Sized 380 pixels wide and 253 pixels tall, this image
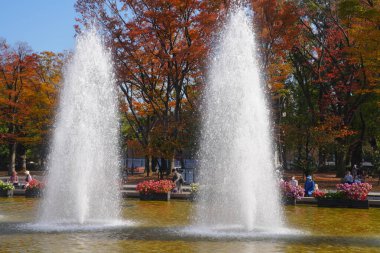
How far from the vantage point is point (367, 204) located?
67.7ft

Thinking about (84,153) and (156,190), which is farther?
(156,190)

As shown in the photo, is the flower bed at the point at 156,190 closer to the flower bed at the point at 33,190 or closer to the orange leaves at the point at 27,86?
the flower bed at the point at 33,190

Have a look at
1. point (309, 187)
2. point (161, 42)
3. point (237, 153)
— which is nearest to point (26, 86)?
point (161, 42)

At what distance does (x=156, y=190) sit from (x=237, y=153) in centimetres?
960

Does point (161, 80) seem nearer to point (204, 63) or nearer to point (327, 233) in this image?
point (204, 63)

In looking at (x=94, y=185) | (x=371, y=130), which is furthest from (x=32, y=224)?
(x=371, y=130)

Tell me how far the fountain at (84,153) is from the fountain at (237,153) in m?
3.31

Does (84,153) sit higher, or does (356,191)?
(84,153)

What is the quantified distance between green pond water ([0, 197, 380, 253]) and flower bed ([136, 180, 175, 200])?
5425 millimetres

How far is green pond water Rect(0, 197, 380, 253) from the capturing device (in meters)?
11.6

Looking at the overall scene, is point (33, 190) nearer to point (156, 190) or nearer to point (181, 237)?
point (156, 190)

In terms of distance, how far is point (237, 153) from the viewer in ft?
49.6

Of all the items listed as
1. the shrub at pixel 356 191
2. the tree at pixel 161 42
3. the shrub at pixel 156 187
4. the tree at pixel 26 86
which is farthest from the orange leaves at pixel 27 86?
the shrub at pixel 356 191

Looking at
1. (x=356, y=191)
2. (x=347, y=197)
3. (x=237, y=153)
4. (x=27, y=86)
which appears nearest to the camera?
(x=237, y=153)
